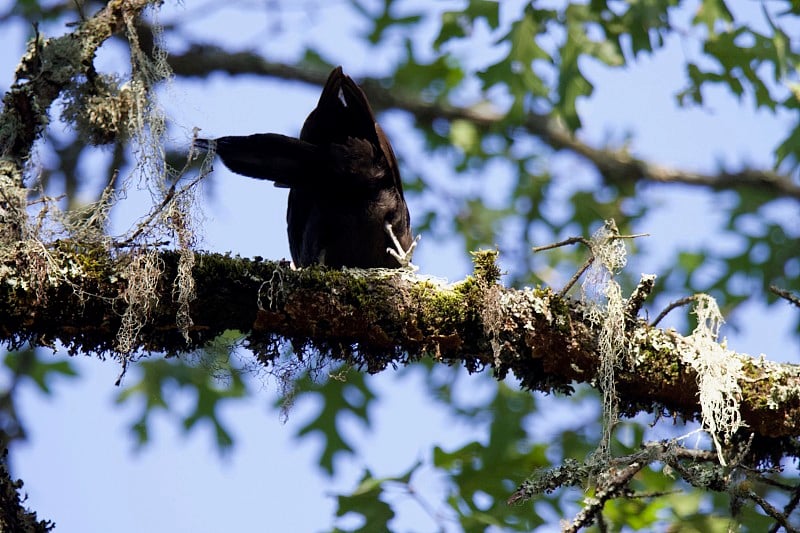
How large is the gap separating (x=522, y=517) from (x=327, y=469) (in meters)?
2.64

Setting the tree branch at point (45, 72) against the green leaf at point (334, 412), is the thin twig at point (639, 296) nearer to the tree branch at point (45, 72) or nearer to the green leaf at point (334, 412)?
the tree branch at point (45, 72)

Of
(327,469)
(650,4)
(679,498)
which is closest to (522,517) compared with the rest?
(679,498)

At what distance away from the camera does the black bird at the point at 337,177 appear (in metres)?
3.65

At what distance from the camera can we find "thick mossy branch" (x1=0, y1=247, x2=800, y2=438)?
8.61 feet

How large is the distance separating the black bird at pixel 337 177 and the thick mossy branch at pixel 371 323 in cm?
76

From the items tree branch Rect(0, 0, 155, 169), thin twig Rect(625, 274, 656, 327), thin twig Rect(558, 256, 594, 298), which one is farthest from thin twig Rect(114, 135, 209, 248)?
thin twig Rect(625, 274, 656, 327)

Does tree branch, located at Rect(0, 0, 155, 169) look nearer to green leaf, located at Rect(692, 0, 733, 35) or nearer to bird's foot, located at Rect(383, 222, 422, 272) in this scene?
bird's foot, located at Rect(383, 222, 422, 272)

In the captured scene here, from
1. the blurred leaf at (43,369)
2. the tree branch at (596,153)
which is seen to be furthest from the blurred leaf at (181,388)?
the tree branch at (596,153)

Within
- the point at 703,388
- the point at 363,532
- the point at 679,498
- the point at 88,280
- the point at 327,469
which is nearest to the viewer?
the point at 88,280

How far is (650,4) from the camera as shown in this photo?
522 centimetres

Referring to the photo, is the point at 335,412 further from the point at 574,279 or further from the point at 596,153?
the point at 574,279

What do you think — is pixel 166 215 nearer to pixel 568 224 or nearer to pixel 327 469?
pixel 327 469

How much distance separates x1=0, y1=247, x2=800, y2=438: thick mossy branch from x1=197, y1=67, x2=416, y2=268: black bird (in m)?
0.76

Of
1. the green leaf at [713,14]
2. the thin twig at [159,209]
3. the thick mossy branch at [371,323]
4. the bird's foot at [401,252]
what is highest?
the green leaf at [713,14]
